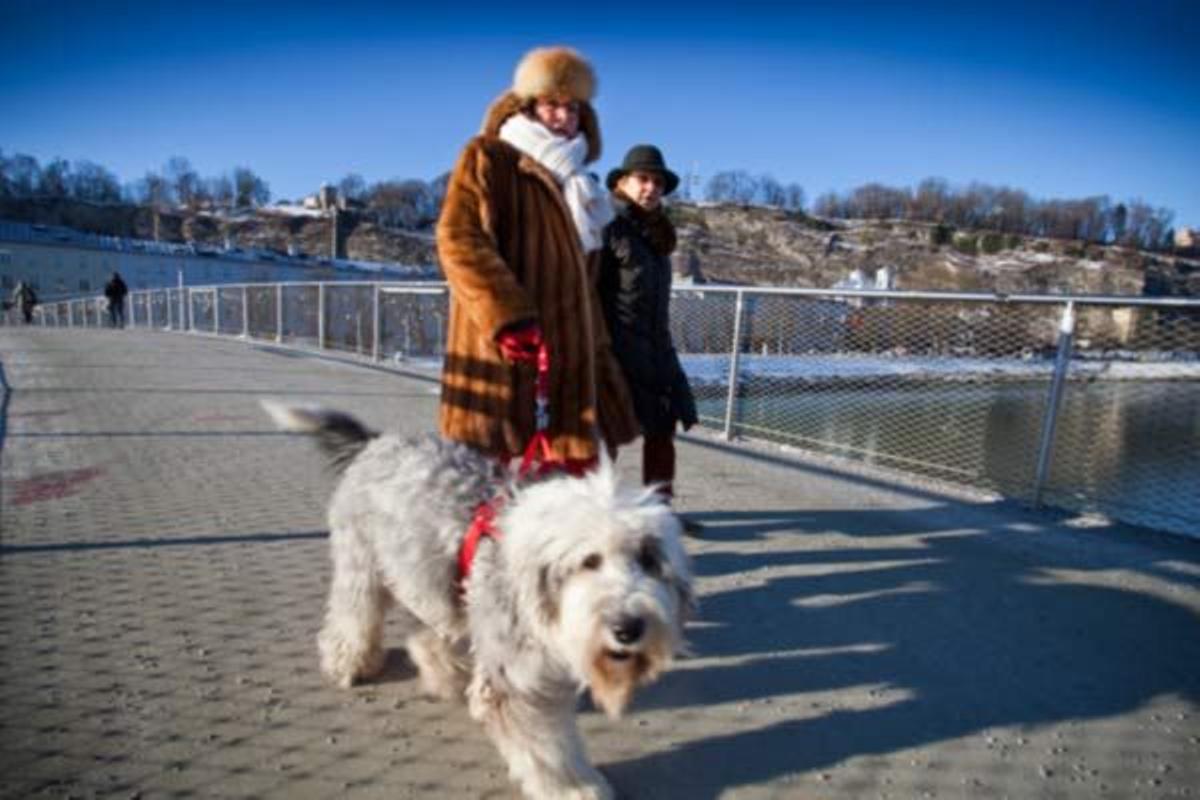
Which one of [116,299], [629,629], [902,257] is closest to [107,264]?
[116,299]

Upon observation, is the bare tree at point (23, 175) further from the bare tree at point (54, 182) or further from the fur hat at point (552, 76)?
the fur hat at point (552, 76)

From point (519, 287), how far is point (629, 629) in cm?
119

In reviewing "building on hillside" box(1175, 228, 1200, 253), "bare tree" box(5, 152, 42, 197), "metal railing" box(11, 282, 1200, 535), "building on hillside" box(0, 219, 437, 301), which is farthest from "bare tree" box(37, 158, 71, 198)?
"building on hillside" box(1175, 228, 1200, 253)

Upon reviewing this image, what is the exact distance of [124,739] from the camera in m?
2.03

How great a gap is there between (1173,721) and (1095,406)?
18.6 m

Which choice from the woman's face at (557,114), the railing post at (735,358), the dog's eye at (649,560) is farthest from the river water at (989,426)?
the dog's eye at (649,560)

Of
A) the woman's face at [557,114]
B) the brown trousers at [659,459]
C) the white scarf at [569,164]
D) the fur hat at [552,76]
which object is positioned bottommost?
the brown trousers at [659,459]

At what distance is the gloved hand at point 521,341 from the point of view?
88.7 inches

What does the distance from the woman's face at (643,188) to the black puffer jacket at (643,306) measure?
42 millimetres

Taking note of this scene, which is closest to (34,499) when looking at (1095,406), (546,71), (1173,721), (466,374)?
(466,374)

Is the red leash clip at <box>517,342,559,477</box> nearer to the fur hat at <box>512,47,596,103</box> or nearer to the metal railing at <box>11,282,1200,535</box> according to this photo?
the fur hat at <box>512,47,596,103</box>

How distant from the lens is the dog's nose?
5.50ft

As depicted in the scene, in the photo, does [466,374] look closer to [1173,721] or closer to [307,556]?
[307,556]

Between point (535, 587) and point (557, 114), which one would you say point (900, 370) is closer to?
point (557, 114)
